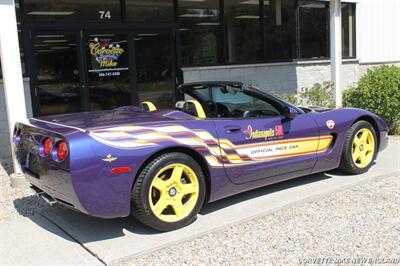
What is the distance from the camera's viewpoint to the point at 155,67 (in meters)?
9.72

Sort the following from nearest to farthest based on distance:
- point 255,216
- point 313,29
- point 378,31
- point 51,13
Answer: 1. point 255,216
2. point 51,13
3. point 313,29
4. point 378,31

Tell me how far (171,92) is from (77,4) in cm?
256

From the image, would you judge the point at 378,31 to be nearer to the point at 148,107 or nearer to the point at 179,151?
Result: the point at 148,107

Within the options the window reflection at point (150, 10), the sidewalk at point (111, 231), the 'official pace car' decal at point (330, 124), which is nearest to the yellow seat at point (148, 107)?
the sidewalk at point (111, 231)

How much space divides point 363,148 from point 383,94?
3.48 meters

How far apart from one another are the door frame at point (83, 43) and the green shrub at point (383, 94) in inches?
147

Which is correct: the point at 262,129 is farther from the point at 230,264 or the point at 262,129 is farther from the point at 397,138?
the point at 397,138

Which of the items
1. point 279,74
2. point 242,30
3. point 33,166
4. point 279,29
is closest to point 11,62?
point 33,166

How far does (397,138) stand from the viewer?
888 centimetres

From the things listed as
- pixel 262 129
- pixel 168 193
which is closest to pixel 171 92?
pixel 262 129

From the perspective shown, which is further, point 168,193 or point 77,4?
point 77,4

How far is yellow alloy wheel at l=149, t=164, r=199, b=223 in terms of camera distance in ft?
13.8

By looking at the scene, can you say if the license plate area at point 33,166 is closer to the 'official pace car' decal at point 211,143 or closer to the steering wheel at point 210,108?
the 'official pace car' decal at point 211,143

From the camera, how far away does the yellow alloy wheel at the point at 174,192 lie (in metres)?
4.20
